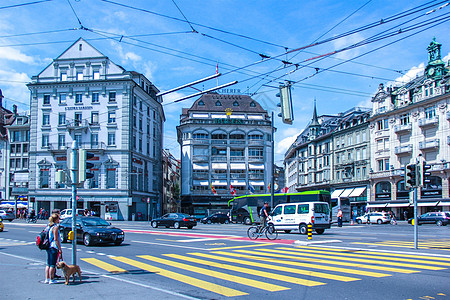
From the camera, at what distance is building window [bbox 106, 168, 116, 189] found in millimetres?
59031

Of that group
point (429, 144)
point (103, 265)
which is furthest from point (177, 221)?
point (429, 144)

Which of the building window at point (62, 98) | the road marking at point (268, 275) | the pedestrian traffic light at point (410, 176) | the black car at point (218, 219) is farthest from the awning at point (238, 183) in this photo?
the road marking at point (268, 275)

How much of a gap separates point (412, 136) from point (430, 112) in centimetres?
411

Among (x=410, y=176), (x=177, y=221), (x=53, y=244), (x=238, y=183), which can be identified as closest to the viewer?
(x=53, y=244)

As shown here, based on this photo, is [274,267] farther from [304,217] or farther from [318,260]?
[304,217]

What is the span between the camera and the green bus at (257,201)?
→ 1578 inches

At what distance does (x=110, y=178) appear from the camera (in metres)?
→ 59.2

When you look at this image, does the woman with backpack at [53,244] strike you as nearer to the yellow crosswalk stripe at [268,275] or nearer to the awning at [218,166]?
the yellow crosswalk stripe at [268,275]

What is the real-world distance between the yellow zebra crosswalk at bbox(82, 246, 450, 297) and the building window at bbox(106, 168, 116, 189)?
45436 millimetres

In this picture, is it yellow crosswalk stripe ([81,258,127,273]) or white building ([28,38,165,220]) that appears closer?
yellow crosswalk stripe ([81,258,127,273])

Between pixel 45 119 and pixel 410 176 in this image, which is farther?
pixel 45 119

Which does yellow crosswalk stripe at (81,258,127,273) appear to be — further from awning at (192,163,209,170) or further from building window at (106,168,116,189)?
awning at (192,163,209,170)

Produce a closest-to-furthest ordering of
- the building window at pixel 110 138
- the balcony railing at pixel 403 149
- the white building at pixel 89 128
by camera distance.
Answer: the balcony railing at pixel 403 149
the white building at pixel 89 128
the building window at pixel 110 138

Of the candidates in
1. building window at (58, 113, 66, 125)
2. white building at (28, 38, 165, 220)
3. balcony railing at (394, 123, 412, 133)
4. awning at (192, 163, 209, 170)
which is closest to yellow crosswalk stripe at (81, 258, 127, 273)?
white building at (28, 38, 165, 220)
